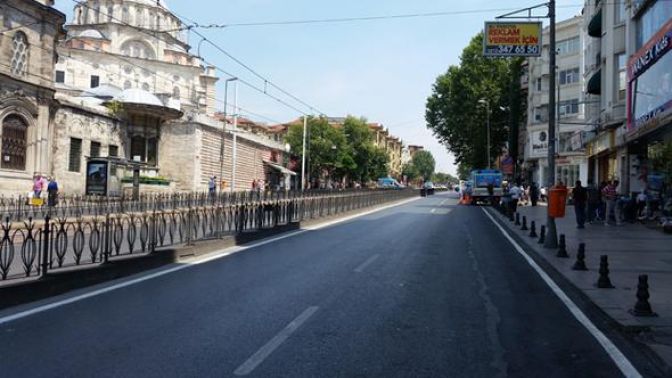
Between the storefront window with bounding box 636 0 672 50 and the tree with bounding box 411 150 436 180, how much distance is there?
13802cm

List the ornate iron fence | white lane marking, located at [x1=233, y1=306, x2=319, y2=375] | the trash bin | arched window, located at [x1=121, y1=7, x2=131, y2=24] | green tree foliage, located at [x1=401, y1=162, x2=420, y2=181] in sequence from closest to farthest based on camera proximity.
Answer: white lane marking, located at [x1=233, y1=306, x2=319, y2=375] → the ornate iron fence → the trash bin → arched window, located at [x1=121, y1=7, x2=131, y2=24] → green tree foliage, located at [x1=401, y1=162, x2=420, y2=181]

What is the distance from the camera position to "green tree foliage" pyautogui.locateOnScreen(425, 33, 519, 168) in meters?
65.1

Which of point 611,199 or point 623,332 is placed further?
point 611,199

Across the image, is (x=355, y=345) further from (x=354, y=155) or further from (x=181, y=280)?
(x=354, y=155)

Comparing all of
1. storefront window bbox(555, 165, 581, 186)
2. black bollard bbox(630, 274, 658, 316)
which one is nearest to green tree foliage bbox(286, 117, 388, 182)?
storefront window bbox(555, 165, 581, 186)

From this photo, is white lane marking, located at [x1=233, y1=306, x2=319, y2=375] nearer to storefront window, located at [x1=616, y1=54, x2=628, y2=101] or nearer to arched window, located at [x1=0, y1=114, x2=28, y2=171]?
storefront window, located at [x1=616, y1=54, x2=628, y2=101]

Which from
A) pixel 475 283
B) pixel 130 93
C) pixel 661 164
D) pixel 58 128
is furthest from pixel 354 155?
pixel 475 283

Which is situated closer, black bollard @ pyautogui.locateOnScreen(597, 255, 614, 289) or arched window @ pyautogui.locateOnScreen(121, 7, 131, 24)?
black bollard @ pyautogui.locateOnScreen(597, 255, 614, 289)

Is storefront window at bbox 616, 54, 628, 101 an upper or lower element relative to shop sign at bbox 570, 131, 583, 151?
upper

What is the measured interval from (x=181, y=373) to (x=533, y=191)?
39137 mm

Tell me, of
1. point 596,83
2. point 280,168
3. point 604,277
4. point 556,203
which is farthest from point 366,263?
point 280,168

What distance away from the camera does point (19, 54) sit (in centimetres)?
3231

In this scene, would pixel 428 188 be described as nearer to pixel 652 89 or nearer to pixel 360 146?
pixel 360 146

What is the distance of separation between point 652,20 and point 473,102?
41.6 meters
